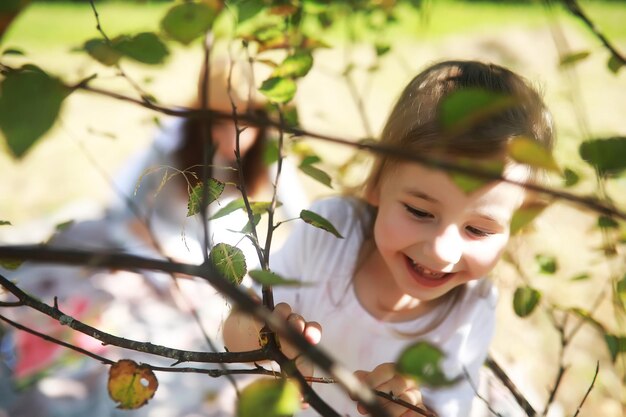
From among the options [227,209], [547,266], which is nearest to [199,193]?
[227,209]

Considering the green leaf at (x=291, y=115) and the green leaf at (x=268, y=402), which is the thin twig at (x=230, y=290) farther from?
the green leaf at (x=291, y=115)

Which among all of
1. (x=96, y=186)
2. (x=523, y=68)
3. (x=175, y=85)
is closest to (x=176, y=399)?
(x=96, y=186)

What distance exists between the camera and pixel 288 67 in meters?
0.73

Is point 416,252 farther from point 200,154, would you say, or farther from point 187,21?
point 200,154

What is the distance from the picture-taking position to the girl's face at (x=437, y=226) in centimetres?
87

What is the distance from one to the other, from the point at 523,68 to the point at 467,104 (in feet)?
16.5

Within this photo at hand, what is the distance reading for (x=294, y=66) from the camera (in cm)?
74

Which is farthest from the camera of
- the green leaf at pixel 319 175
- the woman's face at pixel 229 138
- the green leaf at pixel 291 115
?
the woman's face at pixel 229 138

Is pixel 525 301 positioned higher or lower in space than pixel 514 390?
higher

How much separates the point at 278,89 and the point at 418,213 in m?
0.38

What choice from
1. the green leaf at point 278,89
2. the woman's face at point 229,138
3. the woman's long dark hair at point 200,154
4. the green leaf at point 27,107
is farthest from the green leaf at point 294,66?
the woman's long dark hair at point 200,154

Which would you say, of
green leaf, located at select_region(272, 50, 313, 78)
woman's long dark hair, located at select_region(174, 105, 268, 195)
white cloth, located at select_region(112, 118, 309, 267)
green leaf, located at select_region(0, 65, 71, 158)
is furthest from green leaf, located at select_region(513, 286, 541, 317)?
woman's long dark hair, located at select_region(174, 105, 268, 195)

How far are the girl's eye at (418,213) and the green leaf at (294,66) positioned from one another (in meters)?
0.32

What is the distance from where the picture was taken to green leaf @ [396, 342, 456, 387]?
1.18 feet
